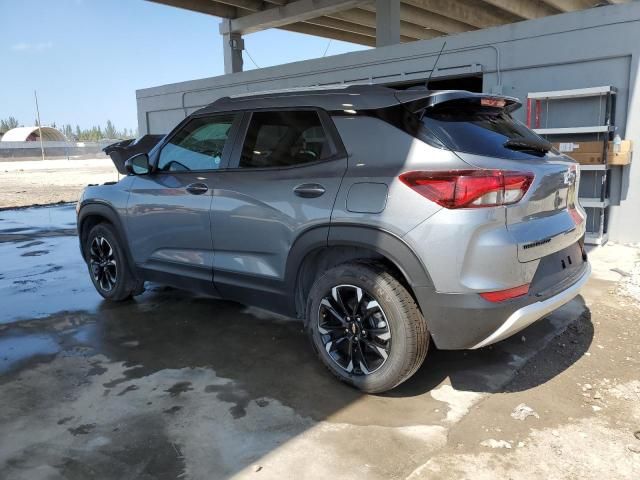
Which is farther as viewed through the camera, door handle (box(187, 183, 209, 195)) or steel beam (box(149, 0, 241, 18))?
steel beam (box(149, 0, 241, 18))

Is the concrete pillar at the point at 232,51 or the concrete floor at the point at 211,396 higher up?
the concrete pillar at the point at 232,51

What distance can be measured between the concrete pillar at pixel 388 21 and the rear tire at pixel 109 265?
10824 mm

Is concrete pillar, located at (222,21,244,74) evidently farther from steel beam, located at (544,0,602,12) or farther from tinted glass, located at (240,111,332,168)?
tinted glass, located at (240,111,332,168)

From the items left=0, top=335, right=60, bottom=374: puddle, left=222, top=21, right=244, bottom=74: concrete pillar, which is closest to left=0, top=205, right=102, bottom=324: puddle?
left=0, top=335, right=60, bottom=374: puddle

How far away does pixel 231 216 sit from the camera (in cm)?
374

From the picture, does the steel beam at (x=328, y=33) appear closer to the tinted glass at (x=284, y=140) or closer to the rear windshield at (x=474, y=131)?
the tinted glass at (x=284, y=140)

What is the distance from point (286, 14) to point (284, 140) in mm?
13577

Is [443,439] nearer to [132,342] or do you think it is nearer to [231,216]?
[231,216]

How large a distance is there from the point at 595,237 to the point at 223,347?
5501mm

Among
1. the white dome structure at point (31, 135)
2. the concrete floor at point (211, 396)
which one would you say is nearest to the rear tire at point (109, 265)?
the concrete floor at point (211, 396)

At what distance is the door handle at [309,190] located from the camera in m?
3.23

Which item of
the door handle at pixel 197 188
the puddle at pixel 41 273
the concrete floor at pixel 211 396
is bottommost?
the concrete floor at pixel 211 396

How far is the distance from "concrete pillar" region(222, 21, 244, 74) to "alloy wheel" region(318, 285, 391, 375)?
50.8 ft

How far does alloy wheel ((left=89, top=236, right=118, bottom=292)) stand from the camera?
16.3ft
